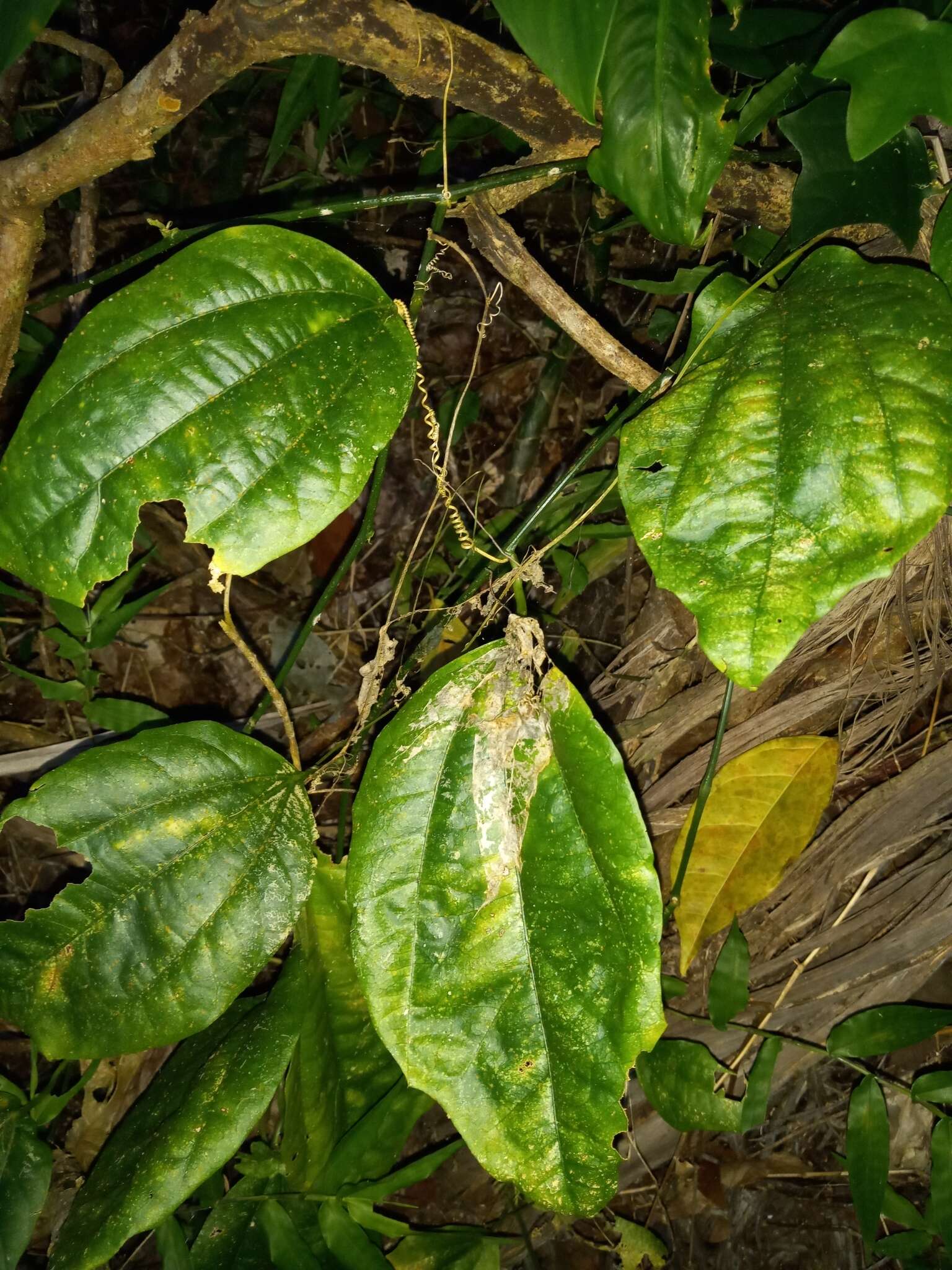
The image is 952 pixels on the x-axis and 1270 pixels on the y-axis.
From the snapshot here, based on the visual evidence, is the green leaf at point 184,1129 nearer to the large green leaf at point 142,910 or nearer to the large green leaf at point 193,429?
the large green leaf at point 142,910

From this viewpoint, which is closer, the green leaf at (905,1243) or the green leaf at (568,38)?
the green leaf at (568,38)

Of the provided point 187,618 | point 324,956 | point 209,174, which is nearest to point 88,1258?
point 324,956

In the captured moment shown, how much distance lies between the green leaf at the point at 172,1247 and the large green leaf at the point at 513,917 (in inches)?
25.4

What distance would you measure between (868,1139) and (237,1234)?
0.87 m

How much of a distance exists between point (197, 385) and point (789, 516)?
1.53ft

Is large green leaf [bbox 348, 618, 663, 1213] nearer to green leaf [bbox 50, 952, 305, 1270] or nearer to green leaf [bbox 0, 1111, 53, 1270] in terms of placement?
green leaf [bbox 50, 952, 305, 1270]

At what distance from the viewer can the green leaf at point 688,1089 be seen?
1.27 metres

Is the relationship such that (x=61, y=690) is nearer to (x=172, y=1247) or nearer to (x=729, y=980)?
(x=172, y=1247)

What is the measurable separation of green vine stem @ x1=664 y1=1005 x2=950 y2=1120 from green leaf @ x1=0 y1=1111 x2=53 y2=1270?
2.93ft

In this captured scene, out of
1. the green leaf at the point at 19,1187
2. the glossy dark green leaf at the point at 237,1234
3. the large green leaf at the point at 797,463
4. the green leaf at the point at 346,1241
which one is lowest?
the glossy dark green leaf at the point at 237,1234

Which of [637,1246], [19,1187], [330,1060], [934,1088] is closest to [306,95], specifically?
[330,1060]

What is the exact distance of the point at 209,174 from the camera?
1953 millimetres

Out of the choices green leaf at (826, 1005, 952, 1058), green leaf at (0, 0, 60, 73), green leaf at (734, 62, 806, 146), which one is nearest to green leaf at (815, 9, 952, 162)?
green leaf at (734, 62, 806, 146)

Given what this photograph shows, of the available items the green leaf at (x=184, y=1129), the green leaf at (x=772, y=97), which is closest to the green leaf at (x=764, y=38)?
the green leaf at (x=772, y=97)
